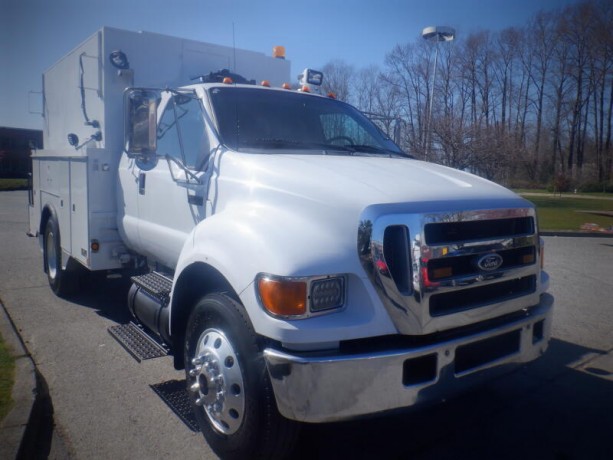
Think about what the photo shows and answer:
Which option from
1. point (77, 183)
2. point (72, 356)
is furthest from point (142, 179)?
point (72, 356)

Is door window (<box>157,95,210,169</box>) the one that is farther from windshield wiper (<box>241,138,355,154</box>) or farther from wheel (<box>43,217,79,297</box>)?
wheel (<box>43,217,79,297</box>)

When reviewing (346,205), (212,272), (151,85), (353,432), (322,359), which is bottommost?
(353,432)

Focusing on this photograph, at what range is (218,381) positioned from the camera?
10.1 ft

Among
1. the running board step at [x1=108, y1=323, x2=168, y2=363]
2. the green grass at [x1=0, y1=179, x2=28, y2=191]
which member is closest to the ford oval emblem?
the running board step at [x1=108, y1=323, x2=168, y2=363]

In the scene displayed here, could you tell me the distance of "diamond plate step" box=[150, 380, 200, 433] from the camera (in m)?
3.66

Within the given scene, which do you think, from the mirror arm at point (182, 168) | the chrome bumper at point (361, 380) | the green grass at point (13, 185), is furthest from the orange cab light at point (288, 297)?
the green grass at point (13, 185)

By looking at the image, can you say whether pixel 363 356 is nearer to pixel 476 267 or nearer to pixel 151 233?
pixel 476 267

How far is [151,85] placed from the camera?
18.1 feet

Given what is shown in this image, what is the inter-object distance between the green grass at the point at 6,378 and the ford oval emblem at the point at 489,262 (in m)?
3.28

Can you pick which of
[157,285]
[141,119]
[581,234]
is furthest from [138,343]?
[581,234]

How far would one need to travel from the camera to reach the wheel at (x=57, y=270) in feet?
21.8

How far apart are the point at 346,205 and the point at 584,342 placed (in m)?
4.03

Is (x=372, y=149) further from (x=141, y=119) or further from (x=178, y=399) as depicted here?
(x=178, y=399)

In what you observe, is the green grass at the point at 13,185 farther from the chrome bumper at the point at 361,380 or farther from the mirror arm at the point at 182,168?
the chrome bumper at the point at 361,380
